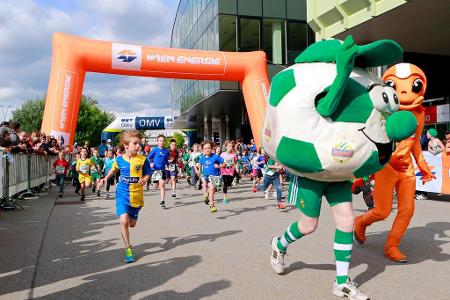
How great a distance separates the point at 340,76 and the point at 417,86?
1932mm

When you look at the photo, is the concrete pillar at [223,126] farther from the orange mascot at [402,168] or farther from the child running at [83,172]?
the orange mascot at [402,168]

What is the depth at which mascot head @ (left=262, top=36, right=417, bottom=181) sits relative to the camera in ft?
11.9

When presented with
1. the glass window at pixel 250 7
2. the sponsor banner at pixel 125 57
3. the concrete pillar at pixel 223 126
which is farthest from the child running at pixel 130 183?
the concrete pillar at pixel 223 126

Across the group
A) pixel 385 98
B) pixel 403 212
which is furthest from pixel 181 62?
pixel 385 98

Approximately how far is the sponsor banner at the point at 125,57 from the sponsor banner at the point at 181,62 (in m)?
0.23

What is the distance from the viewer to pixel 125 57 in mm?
14852

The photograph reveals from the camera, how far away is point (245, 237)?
648cm

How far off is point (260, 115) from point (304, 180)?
12277 mm

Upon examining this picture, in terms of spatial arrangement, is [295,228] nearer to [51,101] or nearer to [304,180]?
[304,180]

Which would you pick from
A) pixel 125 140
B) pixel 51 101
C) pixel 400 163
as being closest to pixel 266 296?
pixel 400 163

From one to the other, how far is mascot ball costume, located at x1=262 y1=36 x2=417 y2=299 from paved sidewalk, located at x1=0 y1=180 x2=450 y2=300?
2.50 feet

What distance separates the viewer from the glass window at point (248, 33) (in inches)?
875

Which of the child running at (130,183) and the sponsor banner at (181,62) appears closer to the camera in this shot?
the child running at (130,183)

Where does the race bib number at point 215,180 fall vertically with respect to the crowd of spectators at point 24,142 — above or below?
below
